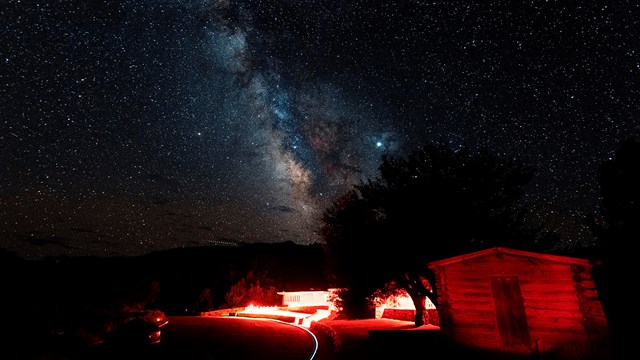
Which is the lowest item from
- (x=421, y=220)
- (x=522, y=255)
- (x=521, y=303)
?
(x=521, y=303)

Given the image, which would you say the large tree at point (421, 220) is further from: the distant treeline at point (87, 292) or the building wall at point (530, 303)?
the distant treeline at point (87, 292)

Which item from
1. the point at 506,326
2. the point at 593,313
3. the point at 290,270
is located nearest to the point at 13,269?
the point at 506,326

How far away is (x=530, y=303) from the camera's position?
11867 mm

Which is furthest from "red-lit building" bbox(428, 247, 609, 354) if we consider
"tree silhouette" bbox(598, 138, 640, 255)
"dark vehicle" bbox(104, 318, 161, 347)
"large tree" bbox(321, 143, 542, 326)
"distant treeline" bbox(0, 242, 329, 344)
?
"tree silhouette" bbox(598, 138, 640, 255)

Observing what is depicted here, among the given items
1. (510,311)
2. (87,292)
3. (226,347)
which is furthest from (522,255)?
(87,292)

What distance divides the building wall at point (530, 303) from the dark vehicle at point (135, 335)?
13.7 m

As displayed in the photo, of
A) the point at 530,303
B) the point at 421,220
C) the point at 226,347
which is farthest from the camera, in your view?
the point at 421,220

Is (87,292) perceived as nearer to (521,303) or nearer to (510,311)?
(510,311)

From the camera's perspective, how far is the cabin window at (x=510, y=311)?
12.0 meters

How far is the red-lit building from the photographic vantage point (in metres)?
10.8

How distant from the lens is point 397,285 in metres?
19.6

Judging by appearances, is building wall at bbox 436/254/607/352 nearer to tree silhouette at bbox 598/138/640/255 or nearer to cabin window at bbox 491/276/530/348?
cabin window at bbox 491/276/530/348

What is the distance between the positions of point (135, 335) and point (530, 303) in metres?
17.0

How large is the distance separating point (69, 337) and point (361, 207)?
17807mm
